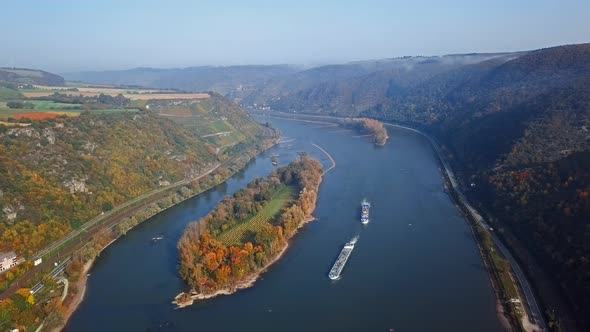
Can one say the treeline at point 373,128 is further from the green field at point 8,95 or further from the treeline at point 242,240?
the green field at point 8,95

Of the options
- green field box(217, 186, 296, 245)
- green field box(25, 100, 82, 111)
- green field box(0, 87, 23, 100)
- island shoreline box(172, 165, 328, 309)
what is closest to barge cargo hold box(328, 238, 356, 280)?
island shoreline box(172, 165, 328, 309)

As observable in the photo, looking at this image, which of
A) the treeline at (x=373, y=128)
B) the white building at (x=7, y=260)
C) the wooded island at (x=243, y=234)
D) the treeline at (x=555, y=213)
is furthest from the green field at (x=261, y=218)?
the treeline at (x=373, y=128)

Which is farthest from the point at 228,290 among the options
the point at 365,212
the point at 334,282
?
the point at 365,212

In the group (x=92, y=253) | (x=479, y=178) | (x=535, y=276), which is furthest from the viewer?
(x=479, y=178)

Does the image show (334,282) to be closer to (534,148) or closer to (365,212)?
(365,212)

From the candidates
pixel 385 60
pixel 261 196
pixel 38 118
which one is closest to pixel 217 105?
pixel 38 118

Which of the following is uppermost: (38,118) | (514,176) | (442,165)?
(38,118)

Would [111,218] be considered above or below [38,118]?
below

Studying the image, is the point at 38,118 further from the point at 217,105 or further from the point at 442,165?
the point at 442,165
